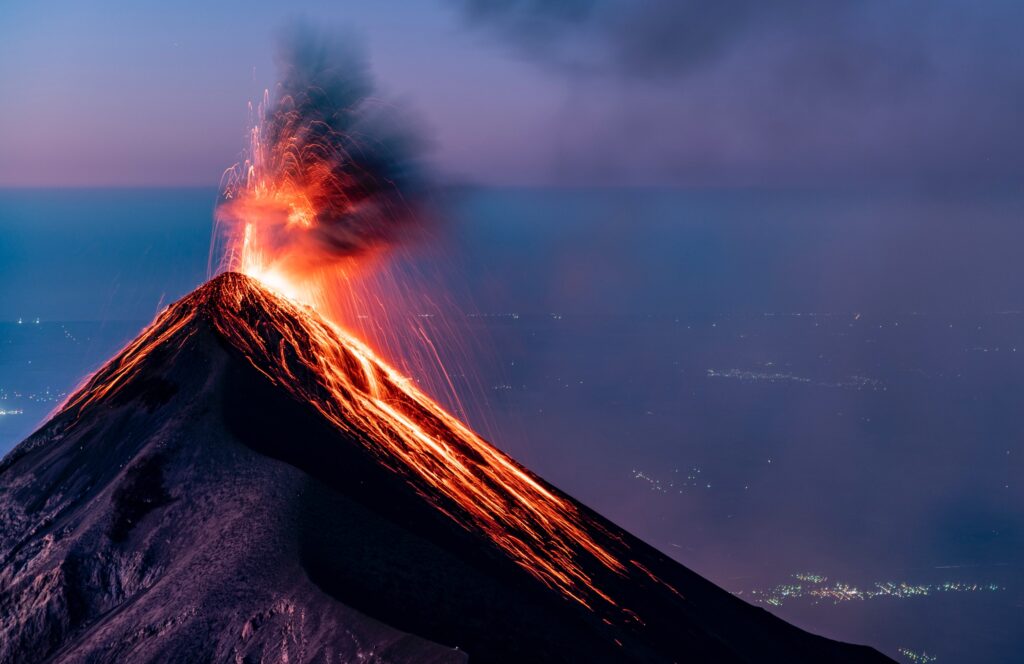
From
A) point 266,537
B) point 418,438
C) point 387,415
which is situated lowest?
point 266,537

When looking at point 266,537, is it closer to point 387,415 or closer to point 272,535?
point 272,535

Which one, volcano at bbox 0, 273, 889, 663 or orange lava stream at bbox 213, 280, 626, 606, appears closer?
volcano at bbox 0, 273, 889, 663

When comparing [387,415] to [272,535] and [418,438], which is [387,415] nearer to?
[418,438]

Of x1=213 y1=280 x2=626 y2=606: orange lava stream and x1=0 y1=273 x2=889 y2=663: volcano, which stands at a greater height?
x1=213 y1=280 x2=626 y2=606: orange lava stream

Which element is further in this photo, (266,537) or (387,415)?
(387,415)

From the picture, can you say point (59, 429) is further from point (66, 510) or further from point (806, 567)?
point (806, 567)

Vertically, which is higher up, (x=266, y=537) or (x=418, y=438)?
(x=418, y=438)

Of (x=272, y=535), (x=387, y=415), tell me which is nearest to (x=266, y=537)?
(x=272, y=535)
